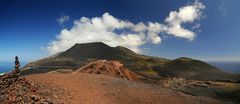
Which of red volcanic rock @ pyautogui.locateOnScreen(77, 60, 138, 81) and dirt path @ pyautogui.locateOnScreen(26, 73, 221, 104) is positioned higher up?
red volcanic rock @ pyautogui.locateOnScreen(77, 60, 138, 81)

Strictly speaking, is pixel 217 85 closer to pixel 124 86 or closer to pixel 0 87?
pixel 124 86

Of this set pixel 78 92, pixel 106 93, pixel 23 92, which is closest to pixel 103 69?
pixel 106 93

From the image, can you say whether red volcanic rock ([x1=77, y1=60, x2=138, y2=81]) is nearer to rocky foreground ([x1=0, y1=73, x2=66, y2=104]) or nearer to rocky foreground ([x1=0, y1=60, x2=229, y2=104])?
rocky foreground ([x1=0, y1=60, x2=229, y2=104])

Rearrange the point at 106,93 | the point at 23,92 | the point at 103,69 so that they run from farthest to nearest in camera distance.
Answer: the point at 103,69
the point at 106,93
the point at 23,92

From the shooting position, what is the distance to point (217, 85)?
80.5 metres

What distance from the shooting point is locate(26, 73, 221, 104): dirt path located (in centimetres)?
2091

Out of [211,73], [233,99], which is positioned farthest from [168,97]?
[211,73]

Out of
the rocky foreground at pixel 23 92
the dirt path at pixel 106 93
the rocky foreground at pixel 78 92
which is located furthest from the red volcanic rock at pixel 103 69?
the rocky foreground at pixel 23 92

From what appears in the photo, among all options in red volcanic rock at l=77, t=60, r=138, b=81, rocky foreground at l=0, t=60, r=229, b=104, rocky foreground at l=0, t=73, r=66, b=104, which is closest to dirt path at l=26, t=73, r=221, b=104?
rocky foreground at l=0, t=60, r=229, b=104

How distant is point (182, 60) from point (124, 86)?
513 ft

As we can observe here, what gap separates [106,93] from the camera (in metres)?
22.9

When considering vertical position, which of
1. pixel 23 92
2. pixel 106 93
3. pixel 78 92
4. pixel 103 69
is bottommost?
pixel 106 93

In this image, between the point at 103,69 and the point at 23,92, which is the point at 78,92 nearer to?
the point at 23,92

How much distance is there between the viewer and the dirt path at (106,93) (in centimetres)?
2091
